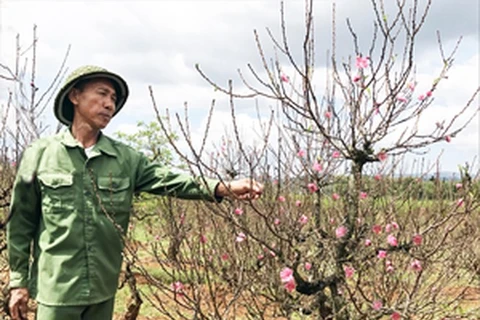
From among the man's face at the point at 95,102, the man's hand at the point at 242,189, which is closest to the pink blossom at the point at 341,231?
the man's hand at the point at 242,189

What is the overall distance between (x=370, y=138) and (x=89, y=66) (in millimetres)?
1339

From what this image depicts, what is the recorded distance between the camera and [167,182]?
8.21 feet

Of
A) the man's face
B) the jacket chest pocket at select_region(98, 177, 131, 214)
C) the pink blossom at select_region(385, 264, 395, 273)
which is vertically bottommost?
the pink blossom at select_region(385, 264, 395, 273)

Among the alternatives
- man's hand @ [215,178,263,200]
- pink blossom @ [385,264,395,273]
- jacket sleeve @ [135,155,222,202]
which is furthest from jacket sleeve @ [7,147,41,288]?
pink blossom @ [385,264,395,273]

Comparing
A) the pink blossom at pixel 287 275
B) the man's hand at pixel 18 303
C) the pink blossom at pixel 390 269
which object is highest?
the pink blossom at pixel 287 275

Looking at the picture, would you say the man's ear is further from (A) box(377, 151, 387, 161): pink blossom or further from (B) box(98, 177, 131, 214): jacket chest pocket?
(A) box(377, 151, 387, 161): pink blossom

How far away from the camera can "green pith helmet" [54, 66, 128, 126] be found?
Answer: 8.00 ft

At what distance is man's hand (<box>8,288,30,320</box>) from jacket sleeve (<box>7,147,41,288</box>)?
3 centimetres

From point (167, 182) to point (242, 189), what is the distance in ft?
1.42

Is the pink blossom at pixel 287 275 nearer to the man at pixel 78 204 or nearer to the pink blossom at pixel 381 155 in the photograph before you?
the man at pixel 78 204

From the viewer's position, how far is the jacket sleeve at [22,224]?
2.37 m

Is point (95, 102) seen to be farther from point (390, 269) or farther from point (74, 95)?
point (390, 269)

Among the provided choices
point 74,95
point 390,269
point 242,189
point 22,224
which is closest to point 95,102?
point 74,95

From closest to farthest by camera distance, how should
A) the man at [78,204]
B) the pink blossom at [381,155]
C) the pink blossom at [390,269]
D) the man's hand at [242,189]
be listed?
the man's hand at [242,189] < the man at [78,204] < the pink blossom at [381,155] < the pink blossom at [390,269]
